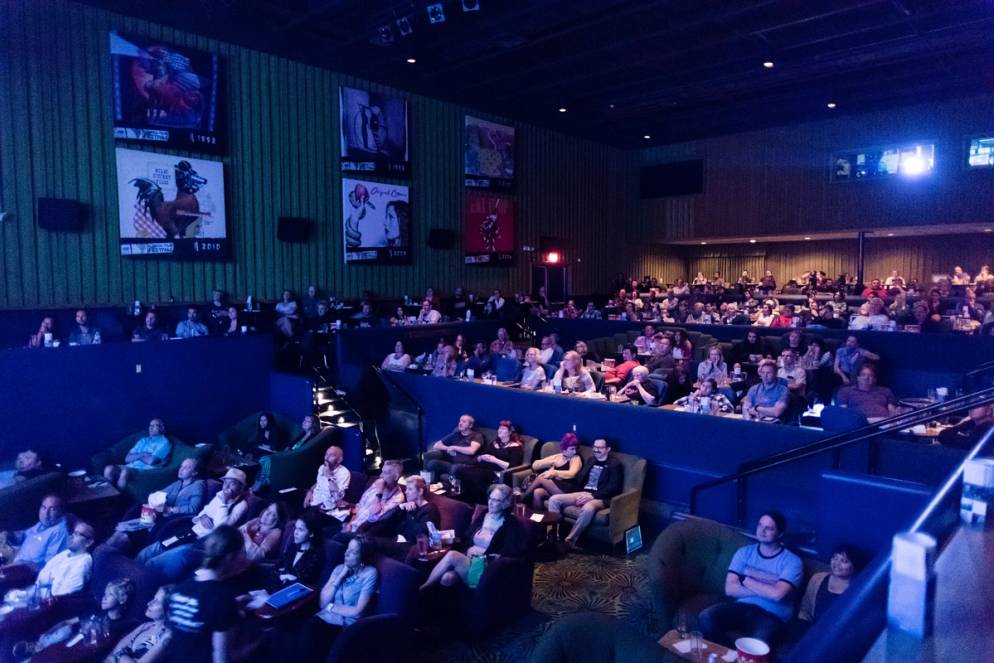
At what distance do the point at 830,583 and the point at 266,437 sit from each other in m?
7.35

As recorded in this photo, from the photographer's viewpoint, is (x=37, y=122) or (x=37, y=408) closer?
(x=37, y=408)

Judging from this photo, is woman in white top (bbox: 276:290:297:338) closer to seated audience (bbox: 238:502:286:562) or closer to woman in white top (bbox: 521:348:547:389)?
woman in white top (bbox: 521:348:547:389)

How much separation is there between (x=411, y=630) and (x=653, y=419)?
3588mm

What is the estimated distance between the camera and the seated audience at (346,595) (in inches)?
168

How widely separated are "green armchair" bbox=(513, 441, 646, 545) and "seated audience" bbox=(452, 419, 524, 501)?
35 cm

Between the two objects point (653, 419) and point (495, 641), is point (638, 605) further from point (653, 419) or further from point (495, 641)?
point (653, 419)

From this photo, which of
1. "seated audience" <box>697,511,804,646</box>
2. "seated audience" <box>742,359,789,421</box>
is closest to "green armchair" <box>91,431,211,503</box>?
"seated audience" <box>697,511,804,646</box>

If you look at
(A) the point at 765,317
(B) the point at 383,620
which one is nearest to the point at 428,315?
(A) the point at 765,317

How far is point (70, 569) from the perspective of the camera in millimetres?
4957

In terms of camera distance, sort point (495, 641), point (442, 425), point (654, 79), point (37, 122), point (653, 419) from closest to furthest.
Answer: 1. point (495, 641)
2. point (653, 419)
3. point (442, 425)
4. point (37, 122)
5. point (654, 79)

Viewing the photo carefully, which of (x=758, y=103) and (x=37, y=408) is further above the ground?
(x=758, y=103)

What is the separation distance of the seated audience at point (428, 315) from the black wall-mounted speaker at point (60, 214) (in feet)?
19.6

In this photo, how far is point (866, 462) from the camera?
546 cm

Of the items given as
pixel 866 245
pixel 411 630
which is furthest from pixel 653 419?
pixel 866 245
